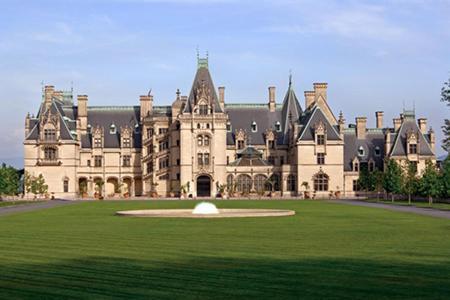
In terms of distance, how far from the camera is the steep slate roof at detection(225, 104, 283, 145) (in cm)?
11574

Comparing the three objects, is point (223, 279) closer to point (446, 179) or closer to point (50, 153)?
point (446, 179)

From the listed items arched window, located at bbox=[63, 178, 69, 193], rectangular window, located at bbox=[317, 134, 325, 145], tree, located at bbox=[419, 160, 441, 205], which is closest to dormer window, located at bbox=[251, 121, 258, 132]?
rectangular window, located at bbox=[317, 134, 325, 145]

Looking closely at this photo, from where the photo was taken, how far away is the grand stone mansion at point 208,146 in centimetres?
10862

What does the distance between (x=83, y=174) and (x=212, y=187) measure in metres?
18.9

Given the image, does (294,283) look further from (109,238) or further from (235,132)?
(235,132)

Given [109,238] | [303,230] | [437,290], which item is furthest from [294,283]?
[303,230]

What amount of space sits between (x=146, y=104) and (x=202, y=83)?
11.6 metres

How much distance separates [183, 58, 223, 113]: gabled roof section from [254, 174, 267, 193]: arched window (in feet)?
33.7

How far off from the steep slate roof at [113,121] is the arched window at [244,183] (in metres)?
15.9

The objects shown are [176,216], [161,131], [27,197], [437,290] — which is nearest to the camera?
[437,290]

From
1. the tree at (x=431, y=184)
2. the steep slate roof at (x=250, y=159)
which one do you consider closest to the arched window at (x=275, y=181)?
the steep slate roof at (x=250, y=159)

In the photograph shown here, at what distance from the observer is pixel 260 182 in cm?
11044

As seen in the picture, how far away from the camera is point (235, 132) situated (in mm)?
114688

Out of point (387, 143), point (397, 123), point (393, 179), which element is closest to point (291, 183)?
point (387, 143)
